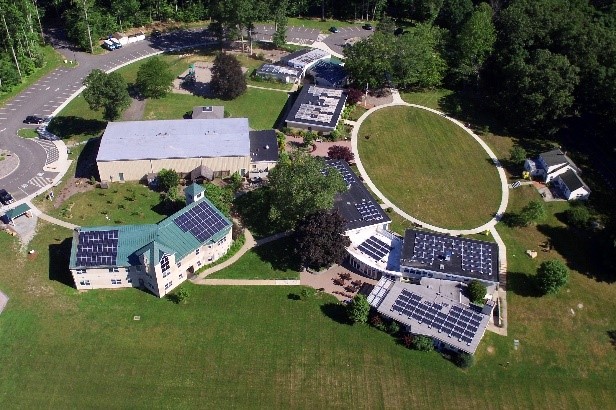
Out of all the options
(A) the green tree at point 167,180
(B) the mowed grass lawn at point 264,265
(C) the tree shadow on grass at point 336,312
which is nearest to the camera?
(C) the tree shadow on grass at point 336,312

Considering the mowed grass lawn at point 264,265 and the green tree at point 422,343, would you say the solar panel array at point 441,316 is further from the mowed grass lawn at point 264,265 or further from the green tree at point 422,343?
the mowed grass lawn at point 264,265

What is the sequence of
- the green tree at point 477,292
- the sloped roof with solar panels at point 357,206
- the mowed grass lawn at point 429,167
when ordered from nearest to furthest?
the green tree at point 477,292 → the sloped roof with solar panels at point 357,206 → the mowed grass lawn at point 429,167

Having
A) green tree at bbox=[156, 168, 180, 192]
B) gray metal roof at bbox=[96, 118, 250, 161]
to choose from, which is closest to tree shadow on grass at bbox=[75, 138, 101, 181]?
gray metal roof at bbox=[96, 118, 250, 161]

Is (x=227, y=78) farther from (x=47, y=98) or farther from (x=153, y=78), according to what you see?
(x=47, y=98)

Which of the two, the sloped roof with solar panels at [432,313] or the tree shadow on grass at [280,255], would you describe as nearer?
the sloped roof with solar panels at [432,313]

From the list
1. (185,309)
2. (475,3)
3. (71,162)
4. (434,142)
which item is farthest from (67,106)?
(475,3)

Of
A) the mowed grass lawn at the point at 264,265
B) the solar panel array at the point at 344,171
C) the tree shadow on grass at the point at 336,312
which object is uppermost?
the solar panel array at the point at 344,171

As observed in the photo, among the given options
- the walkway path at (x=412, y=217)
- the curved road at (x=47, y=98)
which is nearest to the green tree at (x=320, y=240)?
the walkway path at (x=412, y=217)
